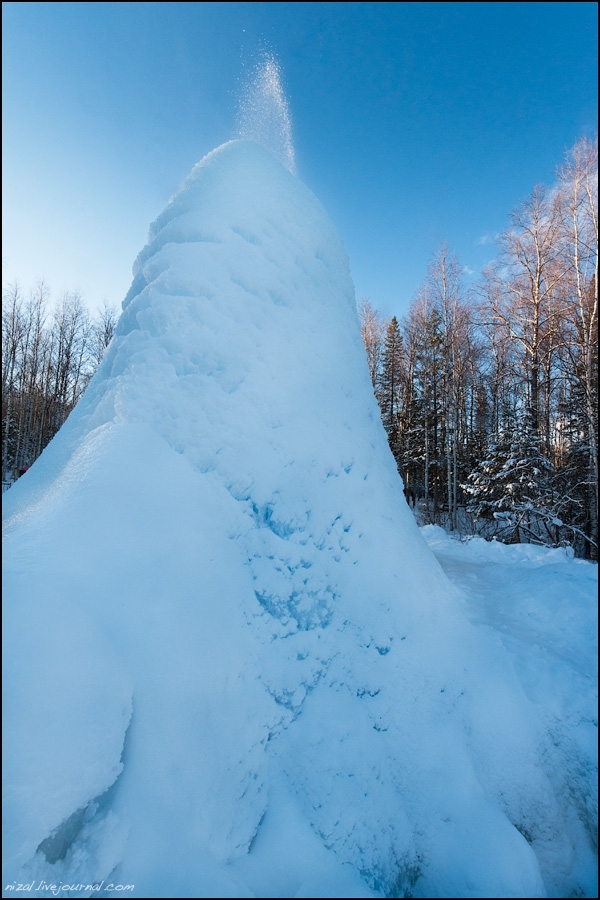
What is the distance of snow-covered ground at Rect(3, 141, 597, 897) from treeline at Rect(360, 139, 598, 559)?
1878mm

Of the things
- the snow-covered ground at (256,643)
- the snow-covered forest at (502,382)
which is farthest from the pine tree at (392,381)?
the snow-covered ground at (256,643)

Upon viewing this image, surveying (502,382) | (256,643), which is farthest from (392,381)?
(256,643)

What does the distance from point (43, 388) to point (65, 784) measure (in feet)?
86.3

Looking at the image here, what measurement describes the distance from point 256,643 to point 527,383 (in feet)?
36.8

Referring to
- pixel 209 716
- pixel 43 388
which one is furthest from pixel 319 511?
pixel 43 388

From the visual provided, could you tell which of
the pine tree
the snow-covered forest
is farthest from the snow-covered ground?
the pine tree

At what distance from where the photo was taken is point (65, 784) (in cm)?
156

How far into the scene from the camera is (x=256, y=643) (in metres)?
2.36

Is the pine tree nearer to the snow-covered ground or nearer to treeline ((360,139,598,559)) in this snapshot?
treeline ((360,139,598,559))

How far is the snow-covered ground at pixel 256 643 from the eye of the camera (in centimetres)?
170

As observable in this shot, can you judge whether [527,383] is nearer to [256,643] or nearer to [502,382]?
[502,382]

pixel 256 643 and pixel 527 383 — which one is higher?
pixel 527 383

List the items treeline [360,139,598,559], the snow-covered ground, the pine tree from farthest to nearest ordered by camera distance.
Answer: the pine tree → treeline [360,139,598,559] → the snow-covered ground

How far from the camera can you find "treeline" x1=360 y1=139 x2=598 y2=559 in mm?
6645
